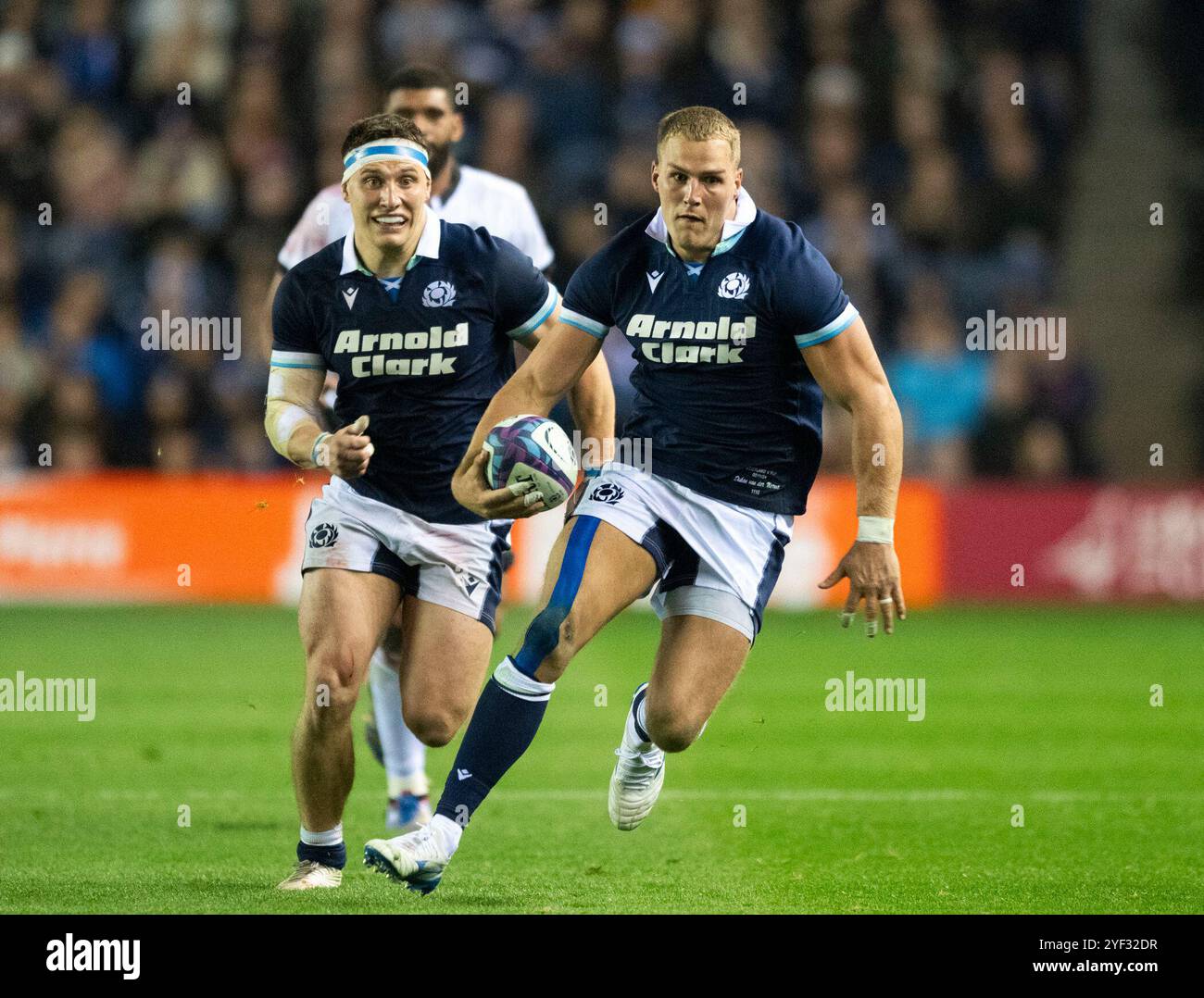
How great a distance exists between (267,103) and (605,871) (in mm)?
12825

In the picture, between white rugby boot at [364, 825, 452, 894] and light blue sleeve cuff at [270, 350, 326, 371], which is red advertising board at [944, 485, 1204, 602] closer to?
light blue sleeve cuff at [270, 350, 326, 371]

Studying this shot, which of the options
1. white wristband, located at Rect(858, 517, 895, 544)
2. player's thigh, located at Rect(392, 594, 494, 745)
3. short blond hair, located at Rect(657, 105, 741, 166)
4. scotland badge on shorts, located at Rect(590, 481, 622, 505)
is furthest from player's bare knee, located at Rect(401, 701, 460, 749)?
short blond hair, located at Rect(657, 105, 741, 166)

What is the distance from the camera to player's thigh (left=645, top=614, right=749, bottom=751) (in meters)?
6.94

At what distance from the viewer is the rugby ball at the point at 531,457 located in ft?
21.4

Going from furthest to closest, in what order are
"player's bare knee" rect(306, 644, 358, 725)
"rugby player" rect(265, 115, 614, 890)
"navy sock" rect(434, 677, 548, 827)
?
"rugby player" rect(265, 115, 614, 890) < "player's bare knee" rect(306, 644, 358, 725) < "navy sock" rect(434, 677, 548, 827)

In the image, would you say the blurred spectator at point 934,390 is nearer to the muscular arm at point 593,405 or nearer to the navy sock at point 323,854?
the muscular arm at point 593,405

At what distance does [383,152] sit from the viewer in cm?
694

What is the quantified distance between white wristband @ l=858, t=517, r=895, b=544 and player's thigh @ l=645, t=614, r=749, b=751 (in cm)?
71

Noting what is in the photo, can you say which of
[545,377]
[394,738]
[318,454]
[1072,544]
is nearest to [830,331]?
[545,377]

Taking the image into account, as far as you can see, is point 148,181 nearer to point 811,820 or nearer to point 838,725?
point 838,725

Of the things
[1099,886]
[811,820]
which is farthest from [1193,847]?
[811,820]

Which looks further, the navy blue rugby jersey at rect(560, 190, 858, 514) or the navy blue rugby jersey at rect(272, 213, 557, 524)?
the navy blue rugby jersey at rect(272, 213, 557, 524)

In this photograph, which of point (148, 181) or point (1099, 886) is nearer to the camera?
point (1099, 886)

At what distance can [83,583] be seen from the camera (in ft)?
53.4
